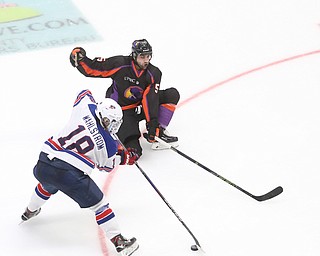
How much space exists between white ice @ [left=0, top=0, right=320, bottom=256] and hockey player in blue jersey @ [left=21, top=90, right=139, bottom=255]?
0.17m

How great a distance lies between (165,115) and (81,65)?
567mm

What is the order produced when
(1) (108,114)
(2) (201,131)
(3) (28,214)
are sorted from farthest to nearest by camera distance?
(2) (201,131) → (3) (28,214) → (1) (108,114)

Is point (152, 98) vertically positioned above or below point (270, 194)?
above

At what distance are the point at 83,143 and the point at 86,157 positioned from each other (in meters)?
0.07

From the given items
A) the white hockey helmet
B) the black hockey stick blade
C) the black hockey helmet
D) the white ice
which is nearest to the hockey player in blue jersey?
the white hockey helmet

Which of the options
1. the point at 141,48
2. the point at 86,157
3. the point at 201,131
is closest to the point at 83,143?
the point at 86,157

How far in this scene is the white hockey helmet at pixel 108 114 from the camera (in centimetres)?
314

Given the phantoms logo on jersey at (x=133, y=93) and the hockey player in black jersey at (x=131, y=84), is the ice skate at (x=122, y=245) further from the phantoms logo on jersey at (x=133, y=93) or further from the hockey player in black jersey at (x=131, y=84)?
Answer: the phantoms logo on jersey at (x=133, y=93)

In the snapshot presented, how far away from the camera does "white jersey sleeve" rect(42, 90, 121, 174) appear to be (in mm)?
3145

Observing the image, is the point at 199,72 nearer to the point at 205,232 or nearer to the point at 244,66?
the point at 244,66

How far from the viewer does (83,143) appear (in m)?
3.14

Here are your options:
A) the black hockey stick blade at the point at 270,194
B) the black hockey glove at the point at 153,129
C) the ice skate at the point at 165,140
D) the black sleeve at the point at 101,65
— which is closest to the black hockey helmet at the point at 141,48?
the black sleeve at the point at 101,65

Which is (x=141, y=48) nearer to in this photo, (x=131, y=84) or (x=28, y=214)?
(x=131, y=84)

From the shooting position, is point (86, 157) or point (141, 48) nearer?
point (86, 157)
